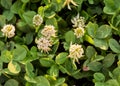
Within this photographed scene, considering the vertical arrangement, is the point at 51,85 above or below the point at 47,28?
below

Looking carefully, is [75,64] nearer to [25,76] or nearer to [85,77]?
[85,77]

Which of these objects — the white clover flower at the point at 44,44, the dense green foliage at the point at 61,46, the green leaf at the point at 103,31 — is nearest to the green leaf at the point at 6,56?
the dense green foliage at the point at 61,46

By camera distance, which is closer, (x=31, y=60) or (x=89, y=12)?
(x=31, y=60)

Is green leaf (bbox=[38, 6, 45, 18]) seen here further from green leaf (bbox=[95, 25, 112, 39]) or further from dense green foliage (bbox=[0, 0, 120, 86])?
green leaf (bbox=[95, 25, 112, 39])

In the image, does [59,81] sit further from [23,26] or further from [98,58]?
[23,26]

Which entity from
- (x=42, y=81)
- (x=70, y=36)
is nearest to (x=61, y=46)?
(x=70, y=36)

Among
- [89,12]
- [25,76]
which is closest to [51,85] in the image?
[25,76]
